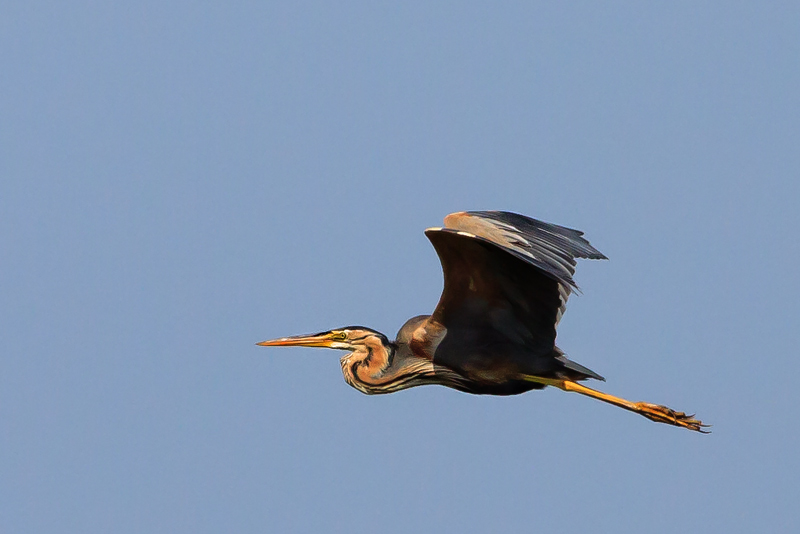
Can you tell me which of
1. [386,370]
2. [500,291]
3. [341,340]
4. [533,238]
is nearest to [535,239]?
[533,238]

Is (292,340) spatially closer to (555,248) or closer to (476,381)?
(476,381)

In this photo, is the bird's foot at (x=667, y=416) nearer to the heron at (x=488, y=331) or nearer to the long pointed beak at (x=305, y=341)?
the heron at (x=488, y=331)

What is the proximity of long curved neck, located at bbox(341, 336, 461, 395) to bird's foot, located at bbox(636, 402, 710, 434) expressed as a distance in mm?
1713

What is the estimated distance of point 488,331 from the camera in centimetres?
1124

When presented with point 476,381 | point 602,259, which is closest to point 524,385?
point 476,381

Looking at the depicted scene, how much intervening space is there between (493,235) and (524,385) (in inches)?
65.6

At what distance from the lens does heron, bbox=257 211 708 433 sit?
10617 mm

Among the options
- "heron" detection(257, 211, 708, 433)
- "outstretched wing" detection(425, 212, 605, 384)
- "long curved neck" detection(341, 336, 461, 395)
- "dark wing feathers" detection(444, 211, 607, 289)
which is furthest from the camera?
"long curved neck" detection(341, 336, 461, 395)

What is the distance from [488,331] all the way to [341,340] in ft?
5.25

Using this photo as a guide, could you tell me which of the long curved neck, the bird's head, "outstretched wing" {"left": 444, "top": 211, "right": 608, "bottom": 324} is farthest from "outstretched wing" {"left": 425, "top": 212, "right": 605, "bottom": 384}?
the bird's head

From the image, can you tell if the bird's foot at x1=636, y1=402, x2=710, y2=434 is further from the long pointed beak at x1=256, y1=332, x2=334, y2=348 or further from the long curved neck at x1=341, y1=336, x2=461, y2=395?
the long pointed beak at x1=256, y1=332, x2=334, y2=348

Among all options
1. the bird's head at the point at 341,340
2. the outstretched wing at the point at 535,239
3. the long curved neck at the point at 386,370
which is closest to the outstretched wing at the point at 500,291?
the outstretched wing at the point at 535,239

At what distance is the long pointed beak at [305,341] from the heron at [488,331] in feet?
0.04

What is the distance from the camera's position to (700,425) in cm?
1168
